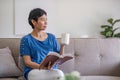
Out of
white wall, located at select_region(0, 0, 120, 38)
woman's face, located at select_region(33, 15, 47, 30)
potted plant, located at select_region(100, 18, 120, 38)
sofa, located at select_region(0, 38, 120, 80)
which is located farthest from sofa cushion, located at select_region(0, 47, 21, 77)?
potted plant, located at select_region(100, 18, 120, 38)

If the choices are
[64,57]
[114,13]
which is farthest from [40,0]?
[64,57]

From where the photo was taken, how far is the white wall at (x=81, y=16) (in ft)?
12.7

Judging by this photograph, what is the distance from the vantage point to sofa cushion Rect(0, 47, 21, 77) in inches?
92.7

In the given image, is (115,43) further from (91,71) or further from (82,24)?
(82,24)

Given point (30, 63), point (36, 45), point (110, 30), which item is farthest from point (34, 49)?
point (110, 30)

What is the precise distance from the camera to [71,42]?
258 centimetres

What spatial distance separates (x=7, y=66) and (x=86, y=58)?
85 cm

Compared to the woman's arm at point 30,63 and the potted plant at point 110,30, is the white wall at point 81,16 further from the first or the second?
the woman's arm at point 30,63

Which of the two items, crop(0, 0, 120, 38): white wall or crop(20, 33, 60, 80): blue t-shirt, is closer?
crop(20, 33, 60, 80): blue t-shirt

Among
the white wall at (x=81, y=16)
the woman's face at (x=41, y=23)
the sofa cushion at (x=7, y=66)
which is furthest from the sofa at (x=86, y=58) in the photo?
the white wall at (x=81, y=16)

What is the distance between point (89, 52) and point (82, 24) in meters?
1.46

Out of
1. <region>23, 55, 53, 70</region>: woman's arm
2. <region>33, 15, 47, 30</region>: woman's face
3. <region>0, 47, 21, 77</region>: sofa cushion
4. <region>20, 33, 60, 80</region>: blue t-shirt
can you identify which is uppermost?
<region>33, 15, 47, 30</region>: woman's face

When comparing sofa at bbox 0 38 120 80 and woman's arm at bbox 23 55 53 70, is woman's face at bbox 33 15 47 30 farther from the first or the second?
sofa at bbox 0 38 120 80

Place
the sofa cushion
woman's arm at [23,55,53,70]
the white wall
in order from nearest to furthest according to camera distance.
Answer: woman's arm at [23,55,53,70], the sofa cushion, the white wall
